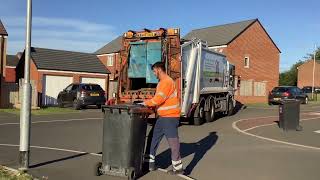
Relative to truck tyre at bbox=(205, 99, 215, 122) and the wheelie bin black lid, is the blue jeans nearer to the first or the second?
the wheelie bin black lid

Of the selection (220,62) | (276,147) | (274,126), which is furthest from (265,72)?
(276,147)

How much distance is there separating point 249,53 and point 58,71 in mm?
19011

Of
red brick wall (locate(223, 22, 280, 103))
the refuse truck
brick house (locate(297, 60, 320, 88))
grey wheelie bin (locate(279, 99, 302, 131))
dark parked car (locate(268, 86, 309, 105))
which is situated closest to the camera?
the refuse truck

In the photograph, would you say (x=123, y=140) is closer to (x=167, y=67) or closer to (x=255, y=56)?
(x=167, y=67)

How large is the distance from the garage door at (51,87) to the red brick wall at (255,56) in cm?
1519

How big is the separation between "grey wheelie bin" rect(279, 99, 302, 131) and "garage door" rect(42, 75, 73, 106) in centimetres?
2253

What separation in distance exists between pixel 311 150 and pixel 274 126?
6.82m

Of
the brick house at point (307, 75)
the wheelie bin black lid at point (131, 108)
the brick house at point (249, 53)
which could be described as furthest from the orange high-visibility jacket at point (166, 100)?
the brick house at point (307, 75)

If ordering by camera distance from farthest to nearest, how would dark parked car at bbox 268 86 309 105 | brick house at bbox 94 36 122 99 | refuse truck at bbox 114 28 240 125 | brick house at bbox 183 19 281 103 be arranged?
1. brick house at bbox 94 36 122 99
2. brick house at bbox 183 19 281 103
3. dark parked car at bbox 268 86 309 105
4. refuse truck at bbox 114 28 240 125

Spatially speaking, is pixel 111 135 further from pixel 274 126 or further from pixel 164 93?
pixel 274 126

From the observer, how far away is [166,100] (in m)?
8.55

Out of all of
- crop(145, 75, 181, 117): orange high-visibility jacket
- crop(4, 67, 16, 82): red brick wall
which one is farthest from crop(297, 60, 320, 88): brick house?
crop(145, 75, 181, 117): orange high-visibility jacket

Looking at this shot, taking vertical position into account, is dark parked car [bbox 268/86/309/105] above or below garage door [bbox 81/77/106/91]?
below

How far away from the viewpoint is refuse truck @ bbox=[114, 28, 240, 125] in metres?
17.8
